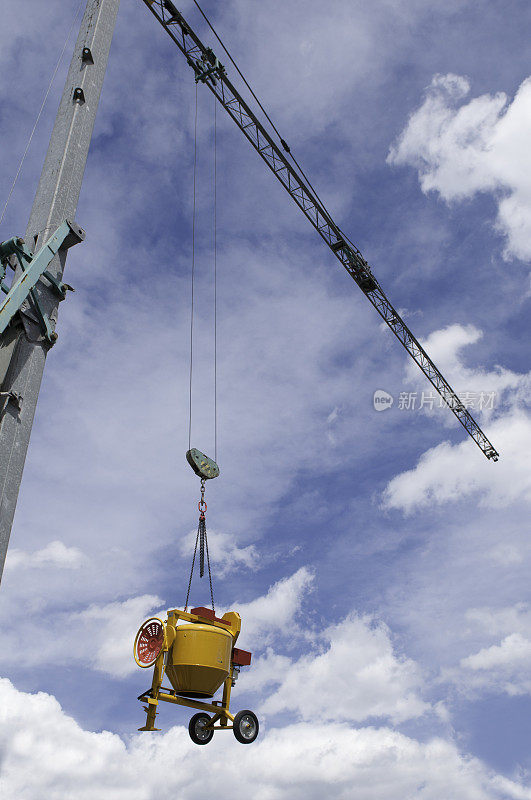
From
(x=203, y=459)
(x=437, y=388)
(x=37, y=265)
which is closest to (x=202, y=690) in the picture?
(x=203, y=459)

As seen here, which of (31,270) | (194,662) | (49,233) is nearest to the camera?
(31,270)

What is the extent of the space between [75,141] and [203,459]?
31.6 feet

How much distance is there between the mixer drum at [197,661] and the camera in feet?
42.4

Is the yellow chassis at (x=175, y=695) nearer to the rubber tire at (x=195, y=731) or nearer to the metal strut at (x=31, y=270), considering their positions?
the rubber tire at (x=195, y=731)

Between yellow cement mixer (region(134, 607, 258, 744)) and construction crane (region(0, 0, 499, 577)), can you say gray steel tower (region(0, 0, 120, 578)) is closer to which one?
construction crane (region(0, 0, 499, 577))

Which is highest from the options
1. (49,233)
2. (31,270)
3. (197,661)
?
(49,233)

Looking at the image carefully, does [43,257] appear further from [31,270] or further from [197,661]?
[197,661]

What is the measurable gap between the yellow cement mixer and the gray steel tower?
7.81 m

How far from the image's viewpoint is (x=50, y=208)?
7586 millimetres

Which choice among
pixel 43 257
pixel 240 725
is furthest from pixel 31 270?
pixel 240 725

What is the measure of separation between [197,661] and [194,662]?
0.20 ft

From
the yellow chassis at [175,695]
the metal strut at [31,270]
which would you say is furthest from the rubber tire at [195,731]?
the metal strut at [31,270]

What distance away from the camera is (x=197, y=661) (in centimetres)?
1290

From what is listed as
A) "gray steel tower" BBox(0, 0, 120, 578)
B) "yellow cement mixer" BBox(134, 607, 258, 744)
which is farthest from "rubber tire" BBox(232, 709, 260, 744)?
"gray steel tower" BBox(0, 0, 120, 578)
